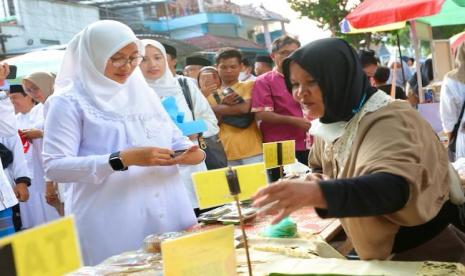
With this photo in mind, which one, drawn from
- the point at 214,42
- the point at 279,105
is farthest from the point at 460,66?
the point at 214,42

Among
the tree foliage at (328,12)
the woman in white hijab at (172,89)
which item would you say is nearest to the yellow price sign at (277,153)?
the woman in white hijab at (172,89)

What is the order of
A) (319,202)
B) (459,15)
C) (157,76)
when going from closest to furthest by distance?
(319,202)
(157,76)
(459,15)

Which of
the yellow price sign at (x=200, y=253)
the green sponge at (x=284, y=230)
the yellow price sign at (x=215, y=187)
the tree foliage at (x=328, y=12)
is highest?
the tree foliage at (x=328, y=12)

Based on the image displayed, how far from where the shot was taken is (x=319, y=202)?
1144 mm

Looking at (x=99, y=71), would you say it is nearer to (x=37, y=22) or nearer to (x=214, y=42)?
(x=37, y=22)

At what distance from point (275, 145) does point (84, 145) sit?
2.57ft

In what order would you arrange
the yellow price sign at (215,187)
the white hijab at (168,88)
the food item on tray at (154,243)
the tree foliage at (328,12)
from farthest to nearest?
the tree foliage at (328,12), the white hijab at (168,88), the food item on tray at (154,243), the yellow price sign at (215,187)

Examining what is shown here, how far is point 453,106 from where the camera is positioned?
13.0 ft

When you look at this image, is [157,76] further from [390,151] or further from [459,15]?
[459,15]

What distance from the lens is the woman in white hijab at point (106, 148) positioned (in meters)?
2.04

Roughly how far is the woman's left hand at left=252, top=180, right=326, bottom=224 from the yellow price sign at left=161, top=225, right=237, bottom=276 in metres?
0.23

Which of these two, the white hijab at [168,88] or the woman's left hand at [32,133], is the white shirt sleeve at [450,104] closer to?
the white hijab at [168,88]

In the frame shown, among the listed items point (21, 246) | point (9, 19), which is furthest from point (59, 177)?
point (9, 19)

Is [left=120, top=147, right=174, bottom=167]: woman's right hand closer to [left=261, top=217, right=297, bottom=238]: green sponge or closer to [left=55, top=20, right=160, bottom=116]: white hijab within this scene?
[left=55, top=20, right=160, bottom=116]: white hijab
